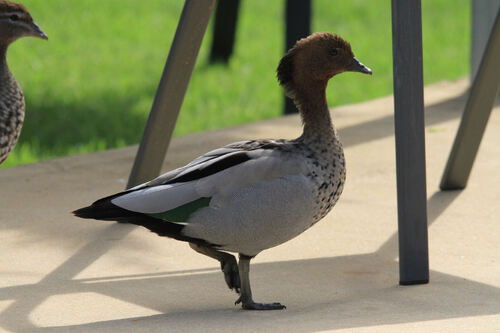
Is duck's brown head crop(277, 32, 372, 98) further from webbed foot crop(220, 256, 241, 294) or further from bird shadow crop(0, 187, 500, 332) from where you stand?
bird shadow crop(0, 187, 500, 332)

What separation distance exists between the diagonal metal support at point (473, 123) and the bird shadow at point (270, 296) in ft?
3.79

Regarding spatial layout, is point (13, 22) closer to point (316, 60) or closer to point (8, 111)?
point (8, 111)

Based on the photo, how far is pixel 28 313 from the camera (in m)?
3.85

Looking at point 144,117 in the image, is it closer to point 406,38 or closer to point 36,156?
point 36,156

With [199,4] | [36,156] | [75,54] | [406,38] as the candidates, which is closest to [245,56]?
[75,54]

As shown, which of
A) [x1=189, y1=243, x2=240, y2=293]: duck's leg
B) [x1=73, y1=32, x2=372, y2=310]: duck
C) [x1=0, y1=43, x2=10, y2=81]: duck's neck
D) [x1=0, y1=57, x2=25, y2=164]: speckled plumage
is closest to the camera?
[x1=73, y1=32, x2=372, y2=310]: duck

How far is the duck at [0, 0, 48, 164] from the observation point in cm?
452

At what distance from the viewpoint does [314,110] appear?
13.7 feet

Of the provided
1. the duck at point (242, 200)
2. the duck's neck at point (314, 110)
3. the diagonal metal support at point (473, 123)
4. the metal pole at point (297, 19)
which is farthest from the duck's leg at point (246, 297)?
the metal pole at point (297, 19)

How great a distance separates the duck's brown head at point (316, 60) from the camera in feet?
13.6

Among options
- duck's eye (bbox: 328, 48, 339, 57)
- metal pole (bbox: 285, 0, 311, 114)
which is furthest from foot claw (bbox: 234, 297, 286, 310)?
metal pole (bbox: 285, 0, 311, 114)

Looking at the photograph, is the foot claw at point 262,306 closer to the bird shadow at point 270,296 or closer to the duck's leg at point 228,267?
the bird shadow at point 270,296

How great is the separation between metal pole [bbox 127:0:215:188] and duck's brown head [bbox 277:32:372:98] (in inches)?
47.5

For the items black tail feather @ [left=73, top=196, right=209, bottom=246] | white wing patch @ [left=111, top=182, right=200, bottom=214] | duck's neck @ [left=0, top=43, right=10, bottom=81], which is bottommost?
black tail feather @ [left=73, top=196, right=209, bottom=246]
